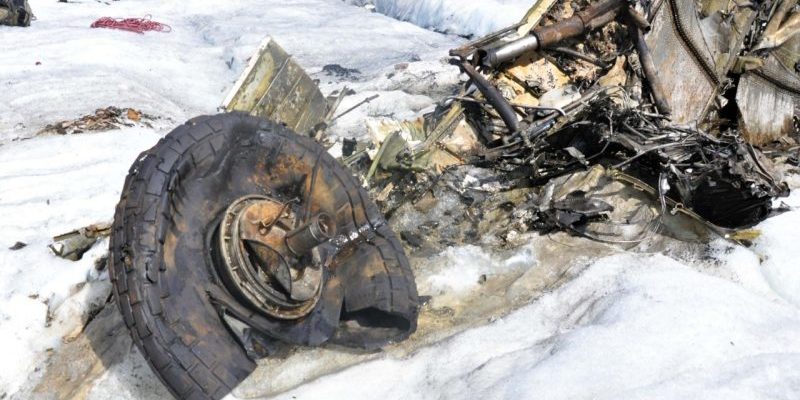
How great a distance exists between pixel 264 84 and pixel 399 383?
313 cm

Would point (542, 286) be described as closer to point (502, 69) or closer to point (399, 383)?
point (399, 383)

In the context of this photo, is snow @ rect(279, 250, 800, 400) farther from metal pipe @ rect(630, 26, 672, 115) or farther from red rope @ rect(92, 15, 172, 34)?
red rope @ rect(92, 15, 172, 34)

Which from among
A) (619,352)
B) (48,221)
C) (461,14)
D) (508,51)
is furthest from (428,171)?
(461,14)

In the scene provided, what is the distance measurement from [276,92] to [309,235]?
2771 mm

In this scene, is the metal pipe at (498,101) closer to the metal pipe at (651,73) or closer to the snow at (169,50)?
the metal pipe at (651,73)

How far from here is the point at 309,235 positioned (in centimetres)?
265

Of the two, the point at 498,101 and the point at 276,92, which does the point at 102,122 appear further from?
the point at 498,101

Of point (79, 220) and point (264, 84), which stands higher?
point (264, 84)

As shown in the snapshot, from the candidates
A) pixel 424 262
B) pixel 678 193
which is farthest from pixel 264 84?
pixel 678 193

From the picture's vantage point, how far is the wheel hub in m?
2.57

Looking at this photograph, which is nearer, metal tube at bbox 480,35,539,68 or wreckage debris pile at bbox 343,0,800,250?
wreckage debris pile at bbox 343,0,800,250

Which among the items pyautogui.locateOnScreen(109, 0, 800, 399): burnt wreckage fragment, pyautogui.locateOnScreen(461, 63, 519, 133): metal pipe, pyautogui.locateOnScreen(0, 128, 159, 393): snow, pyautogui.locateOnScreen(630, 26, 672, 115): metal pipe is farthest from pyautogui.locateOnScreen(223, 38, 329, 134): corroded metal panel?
pyautogui.locateOnScreen(630, 26, 672, 115): metal pipe

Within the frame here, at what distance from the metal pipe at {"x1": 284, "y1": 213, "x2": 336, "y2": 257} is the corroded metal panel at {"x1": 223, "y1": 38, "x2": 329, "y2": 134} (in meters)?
2.32

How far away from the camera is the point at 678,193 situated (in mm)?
4105
